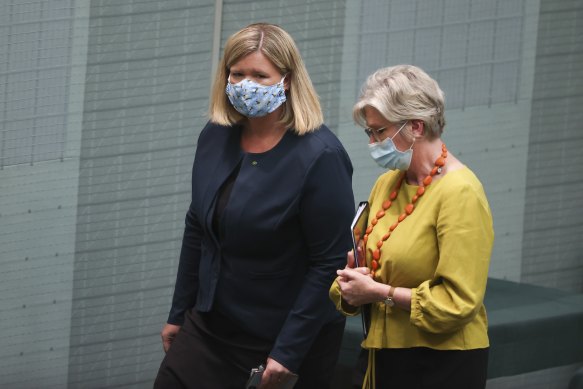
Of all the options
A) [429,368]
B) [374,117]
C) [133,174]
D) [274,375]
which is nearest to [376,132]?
[374,117]

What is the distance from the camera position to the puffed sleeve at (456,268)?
340 cm

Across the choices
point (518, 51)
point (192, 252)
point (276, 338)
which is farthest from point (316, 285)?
point (518, 51)

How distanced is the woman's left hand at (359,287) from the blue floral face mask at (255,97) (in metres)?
0.61

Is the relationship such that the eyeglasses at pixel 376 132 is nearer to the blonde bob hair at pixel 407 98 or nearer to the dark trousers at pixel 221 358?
the blonde bob hair at pixel 407 98

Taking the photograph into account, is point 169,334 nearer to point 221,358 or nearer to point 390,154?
point 221,358

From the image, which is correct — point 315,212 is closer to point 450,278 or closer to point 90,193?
point 450,278

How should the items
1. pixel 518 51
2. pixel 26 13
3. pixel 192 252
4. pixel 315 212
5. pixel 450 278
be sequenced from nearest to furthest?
pixel 450 278 < pixel 315 212 < pixel 192 252 < pixel 26 13 < pixel 518 51

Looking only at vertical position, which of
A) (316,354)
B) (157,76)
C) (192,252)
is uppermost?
(157,76)

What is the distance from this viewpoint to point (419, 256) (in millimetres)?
3484

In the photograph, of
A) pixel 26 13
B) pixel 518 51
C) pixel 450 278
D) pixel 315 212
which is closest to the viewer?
pixel 450 278

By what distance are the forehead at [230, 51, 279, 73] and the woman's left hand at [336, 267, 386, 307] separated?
0.73 m

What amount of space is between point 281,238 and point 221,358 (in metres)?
0.45

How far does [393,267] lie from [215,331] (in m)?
0.76

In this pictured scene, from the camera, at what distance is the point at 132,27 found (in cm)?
545
